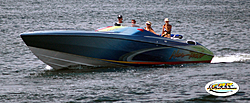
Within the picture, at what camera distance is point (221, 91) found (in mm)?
10039

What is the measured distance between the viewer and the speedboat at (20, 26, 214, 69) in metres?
12.3

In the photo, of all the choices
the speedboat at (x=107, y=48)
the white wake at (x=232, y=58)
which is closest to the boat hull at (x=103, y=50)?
the speedboat at (x=107, y=48)

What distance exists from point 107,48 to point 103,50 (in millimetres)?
178

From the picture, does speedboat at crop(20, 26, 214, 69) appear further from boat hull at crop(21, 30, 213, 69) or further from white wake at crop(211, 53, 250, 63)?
white wake at crop(211, 53, 250, 63)

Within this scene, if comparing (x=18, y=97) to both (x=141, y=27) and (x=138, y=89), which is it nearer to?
(x=138, y=89)

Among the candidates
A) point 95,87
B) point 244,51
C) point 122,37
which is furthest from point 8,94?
point 244,51

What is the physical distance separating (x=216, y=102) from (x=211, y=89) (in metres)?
0.71

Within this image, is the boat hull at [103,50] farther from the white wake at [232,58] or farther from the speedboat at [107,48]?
the white wake at [232,58]

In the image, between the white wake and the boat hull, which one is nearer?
the boat hull

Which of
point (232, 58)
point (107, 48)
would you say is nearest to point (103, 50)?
point (107, 48)

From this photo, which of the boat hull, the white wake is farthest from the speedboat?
the white wake

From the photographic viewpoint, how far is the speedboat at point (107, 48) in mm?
12297

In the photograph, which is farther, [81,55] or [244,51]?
[244,51]

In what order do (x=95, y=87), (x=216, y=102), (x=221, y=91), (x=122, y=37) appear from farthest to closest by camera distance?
(x=122, y=37) → (x=95, y=87) → (x=221, y=91) → (x=216, y=102)
